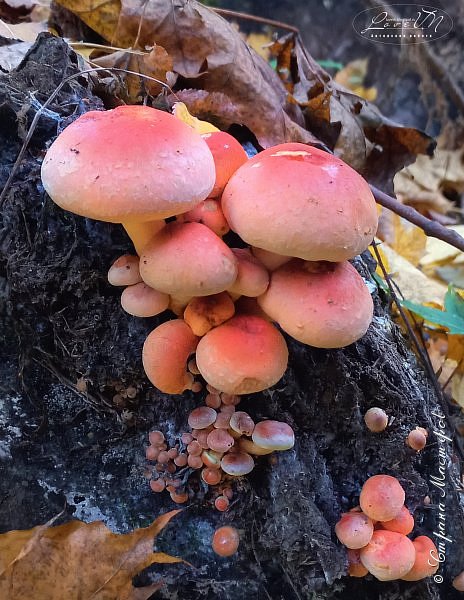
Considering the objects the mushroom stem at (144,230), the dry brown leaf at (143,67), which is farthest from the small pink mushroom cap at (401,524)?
the dry brown leaf at (143,67)

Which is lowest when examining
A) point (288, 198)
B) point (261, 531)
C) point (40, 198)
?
point (261, 531)

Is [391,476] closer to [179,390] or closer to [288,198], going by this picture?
[179,390]

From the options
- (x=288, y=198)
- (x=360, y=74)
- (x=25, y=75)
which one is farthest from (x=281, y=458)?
(x=360, y=74)

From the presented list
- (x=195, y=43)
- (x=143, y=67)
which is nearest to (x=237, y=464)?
(x=143, y=67)

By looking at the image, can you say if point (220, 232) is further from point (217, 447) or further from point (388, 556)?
point (388, 556)

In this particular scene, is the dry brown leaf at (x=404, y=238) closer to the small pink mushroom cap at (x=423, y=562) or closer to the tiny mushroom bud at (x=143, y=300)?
the small pink mushroom cap at (x=423, y=562)

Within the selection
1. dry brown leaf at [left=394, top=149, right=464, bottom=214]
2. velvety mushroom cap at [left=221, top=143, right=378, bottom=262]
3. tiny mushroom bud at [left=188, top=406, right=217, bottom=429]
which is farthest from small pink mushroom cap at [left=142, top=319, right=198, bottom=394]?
dry brown leaf at [left=394, top=149, right=464, bottom=214]
